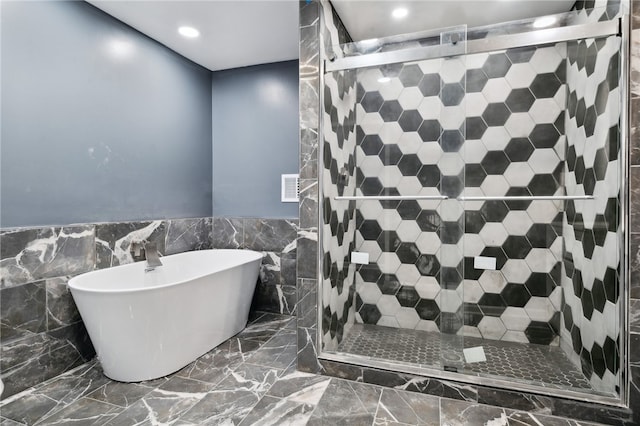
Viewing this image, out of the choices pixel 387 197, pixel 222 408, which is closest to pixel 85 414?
pixel 222 408

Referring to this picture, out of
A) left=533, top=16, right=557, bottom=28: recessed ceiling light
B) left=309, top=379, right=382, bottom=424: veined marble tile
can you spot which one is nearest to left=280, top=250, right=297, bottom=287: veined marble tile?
left=309, top=379, right=382, bottom=424: veined marble tile

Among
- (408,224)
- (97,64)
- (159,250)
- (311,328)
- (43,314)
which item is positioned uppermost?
(97,64)

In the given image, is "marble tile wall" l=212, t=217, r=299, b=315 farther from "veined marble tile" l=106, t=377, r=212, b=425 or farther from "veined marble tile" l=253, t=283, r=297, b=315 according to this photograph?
"veined marble tile" l=106, t=377, r=212, b=425

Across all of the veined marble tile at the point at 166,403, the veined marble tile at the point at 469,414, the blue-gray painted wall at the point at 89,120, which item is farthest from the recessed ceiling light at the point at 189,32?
the veined marble tile at the point at 469,414

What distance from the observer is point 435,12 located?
215cm

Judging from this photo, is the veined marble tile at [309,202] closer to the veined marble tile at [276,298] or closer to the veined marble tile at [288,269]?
the veined marble tile at [288,269]

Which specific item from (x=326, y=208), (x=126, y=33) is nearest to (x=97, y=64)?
(x=126, y=33)

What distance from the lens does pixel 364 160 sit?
6.84ft

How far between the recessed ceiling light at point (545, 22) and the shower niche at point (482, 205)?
3cm

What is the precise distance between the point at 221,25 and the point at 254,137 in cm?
102

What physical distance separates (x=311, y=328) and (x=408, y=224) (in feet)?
2.86

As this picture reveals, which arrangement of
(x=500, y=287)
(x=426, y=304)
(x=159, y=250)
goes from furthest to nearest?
(x=159, y=250) < (x=500, y=287) < (x=426, y=304)

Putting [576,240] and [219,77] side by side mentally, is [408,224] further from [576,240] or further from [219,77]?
[219,77]

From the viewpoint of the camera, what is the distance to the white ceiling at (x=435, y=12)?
2055 mm
